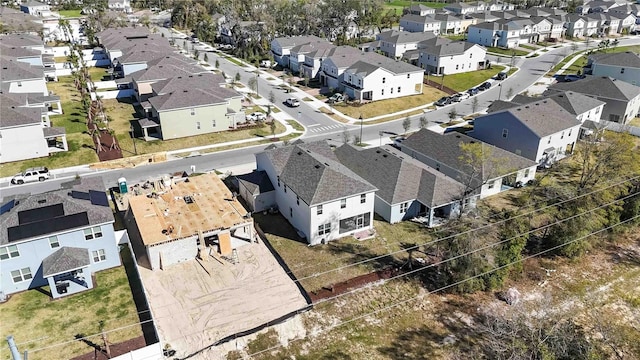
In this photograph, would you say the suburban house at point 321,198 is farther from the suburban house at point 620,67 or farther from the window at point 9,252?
the suburban house at point 620,67

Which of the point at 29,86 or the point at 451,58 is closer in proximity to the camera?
the point at 29,86

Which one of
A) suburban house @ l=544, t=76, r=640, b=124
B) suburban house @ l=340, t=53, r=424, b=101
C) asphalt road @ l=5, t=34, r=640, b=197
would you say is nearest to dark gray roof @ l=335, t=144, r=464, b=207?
asphalt road @ l=5, t=34, r=640, b=197

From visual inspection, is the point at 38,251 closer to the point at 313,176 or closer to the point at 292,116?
the point at 313,176

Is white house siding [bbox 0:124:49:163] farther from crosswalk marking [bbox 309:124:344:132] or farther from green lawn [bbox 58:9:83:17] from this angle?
green lawn [bbox 58:9:83:17]

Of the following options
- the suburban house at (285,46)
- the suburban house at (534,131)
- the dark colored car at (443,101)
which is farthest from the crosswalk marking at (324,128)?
the suburban house at (285,46)

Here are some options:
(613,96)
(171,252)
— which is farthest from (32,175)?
(613,96)

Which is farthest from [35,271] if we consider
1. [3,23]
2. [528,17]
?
[528,17]

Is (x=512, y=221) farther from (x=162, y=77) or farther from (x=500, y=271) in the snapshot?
(x=162, y=77)
